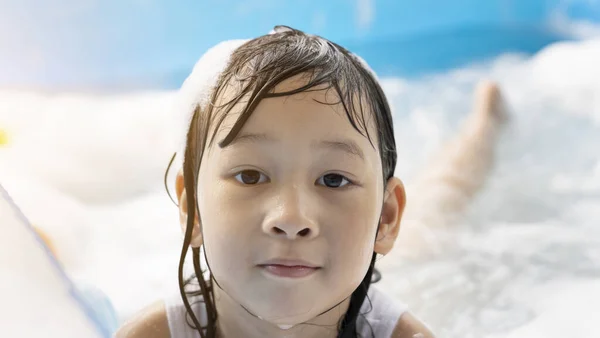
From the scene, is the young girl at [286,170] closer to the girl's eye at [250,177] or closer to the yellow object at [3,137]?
the girl's eye at [250,177]

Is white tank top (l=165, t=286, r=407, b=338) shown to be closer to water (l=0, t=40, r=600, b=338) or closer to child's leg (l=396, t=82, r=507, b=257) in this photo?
water (l=0, t=40, r=600, b=338)

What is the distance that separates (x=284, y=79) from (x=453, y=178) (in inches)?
49.1

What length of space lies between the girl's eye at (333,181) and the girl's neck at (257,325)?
0.30 m

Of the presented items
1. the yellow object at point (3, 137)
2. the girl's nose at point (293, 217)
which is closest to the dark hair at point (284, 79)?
the girl's nose at point (293, 217)

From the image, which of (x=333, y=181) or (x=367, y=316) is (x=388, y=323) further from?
(x=333, y=181)


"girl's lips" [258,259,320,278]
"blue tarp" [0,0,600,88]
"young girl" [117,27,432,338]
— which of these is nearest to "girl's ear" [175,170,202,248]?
"young girl" [117,27,432,338]

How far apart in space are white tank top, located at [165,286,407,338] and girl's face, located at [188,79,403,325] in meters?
0.29

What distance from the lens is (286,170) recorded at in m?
0.85

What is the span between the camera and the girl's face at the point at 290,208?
839 mm

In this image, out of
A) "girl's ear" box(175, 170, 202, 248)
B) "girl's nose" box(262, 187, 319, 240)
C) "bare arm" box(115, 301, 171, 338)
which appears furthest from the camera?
"bare arm" box(115, 301, 171, 338)

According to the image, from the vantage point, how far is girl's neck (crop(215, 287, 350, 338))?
3.52 feet

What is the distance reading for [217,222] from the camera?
2.90ft

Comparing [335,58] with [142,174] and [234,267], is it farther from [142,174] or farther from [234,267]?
[142,174]

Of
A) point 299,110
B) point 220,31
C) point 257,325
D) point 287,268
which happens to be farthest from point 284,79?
point 220,31
